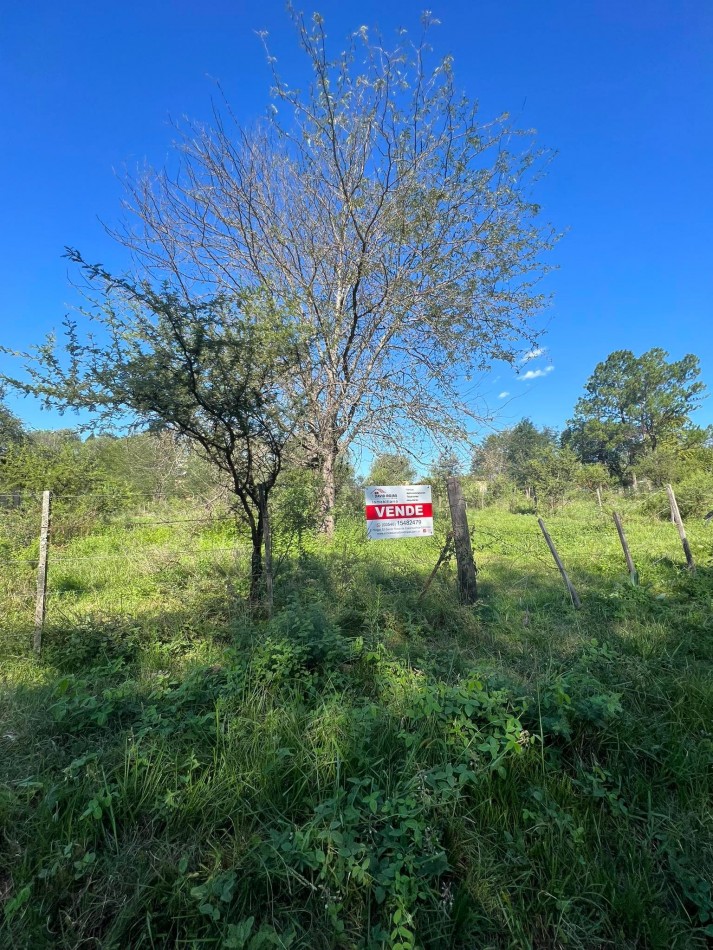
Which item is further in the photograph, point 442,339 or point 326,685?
point 442,339

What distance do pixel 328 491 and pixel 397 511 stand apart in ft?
8.24

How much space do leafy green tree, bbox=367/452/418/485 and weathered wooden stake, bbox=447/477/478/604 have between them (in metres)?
4.89

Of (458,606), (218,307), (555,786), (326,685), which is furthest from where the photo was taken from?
(458,606)

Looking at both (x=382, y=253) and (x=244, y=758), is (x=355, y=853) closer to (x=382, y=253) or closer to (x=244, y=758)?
(x=244, y=758)

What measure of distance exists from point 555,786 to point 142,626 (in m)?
3.78

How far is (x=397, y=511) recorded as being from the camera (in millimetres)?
5594

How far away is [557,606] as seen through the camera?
490cm

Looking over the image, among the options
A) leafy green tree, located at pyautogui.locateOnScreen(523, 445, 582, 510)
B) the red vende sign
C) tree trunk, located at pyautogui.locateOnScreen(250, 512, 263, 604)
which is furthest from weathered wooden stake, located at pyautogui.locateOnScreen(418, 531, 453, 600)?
leafy green tree, located at pyautogui.locateOnScreen(523, 445, 582, 510)

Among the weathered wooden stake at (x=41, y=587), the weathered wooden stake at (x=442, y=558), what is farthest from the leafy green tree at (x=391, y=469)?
the weathered wooden stake at (x=41, y=587)

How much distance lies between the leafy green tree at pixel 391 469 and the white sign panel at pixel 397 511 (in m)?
4.04

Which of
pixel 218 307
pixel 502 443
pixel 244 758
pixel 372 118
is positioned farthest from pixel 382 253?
pixel 244 758

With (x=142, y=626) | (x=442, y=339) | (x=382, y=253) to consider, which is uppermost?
(x=382, y=253)

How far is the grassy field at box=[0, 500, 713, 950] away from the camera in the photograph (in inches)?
60.8

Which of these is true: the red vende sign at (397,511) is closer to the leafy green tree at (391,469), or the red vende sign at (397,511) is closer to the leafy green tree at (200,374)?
the leafy green tree at (200,374)
